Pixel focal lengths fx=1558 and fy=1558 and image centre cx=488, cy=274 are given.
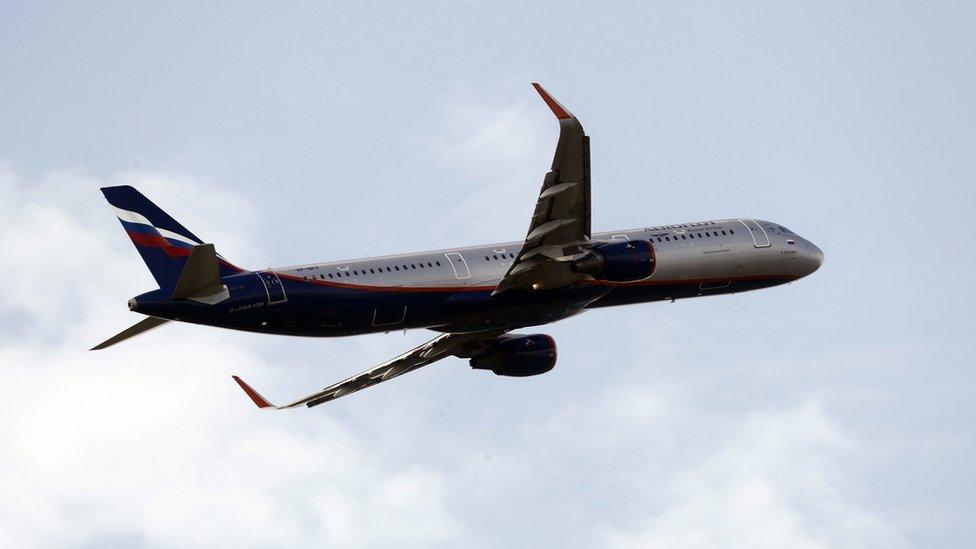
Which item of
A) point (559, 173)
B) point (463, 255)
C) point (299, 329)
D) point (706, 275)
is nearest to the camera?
point (559, 173)

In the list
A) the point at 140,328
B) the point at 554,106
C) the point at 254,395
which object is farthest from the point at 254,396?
the point at 554,106

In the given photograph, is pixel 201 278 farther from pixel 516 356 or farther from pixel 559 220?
pixel 516 356

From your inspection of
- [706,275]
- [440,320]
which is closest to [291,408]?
[440,320]

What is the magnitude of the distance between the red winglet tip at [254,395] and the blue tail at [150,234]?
1021cm

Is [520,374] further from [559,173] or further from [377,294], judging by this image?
[559,173]

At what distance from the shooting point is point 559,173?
5053cm

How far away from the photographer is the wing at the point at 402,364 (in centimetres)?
6375

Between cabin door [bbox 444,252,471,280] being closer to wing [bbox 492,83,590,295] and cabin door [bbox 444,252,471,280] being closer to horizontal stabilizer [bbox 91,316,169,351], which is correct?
wing [bbox 492,83,590,295]

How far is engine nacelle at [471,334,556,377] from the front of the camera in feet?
212

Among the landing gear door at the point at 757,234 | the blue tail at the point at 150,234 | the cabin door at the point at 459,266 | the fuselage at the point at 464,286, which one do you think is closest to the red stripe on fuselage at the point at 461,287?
the fuselage at the point at 464,286

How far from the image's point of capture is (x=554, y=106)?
47781 mm

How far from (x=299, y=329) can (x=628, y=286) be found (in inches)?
547

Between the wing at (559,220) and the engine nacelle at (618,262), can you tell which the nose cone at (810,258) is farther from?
the wing at (559,220)

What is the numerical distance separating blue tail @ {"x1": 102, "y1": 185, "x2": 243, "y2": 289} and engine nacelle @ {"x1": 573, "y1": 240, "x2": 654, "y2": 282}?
45.2ft
